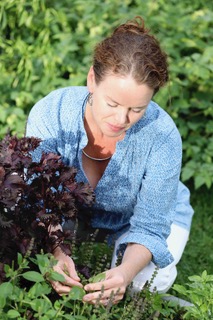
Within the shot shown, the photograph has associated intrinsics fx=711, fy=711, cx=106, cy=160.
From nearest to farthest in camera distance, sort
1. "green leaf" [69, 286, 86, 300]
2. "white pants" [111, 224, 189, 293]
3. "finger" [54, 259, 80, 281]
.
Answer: "green leaf" [69, 286, 86, 300] → "finger" [54, 259, 80, 281] → "white pants" [111, 224, 189, 293]

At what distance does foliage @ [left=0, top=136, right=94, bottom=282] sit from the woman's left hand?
143 millimetres

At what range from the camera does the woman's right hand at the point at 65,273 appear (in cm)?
218

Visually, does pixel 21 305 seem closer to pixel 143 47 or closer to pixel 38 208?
pixel 38 208

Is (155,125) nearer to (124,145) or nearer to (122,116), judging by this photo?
(124,145)

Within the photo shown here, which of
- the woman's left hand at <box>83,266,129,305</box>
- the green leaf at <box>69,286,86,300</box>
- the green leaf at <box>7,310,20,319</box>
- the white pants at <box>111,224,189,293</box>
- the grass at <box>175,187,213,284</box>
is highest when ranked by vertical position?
the green leaf at <box>7,310,20,319</box>

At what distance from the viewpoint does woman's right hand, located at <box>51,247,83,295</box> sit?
218 cm

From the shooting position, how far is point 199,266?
11.5 feet

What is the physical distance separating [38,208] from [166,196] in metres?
0.59

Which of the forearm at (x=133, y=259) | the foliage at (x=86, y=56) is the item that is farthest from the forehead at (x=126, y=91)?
the foliage at (x=86, y=56)

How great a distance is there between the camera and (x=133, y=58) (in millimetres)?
2369

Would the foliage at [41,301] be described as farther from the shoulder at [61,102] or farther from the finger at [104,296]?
the shoulder at [61,102]

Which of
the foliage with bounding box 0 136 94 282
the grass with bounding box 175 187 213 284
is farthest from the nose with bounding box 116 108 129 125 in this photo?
the grass with bounding box 175 187 213 284

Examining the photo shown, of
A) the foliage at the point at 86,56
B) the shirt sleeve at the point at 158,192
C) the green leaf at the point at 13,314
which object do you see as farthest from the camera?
the foliage at the point at 86,56

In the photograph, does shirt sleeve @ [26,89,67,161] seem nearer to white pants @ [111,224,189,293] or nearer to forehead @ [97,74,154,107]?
forehead @ [97,74,154,107]
